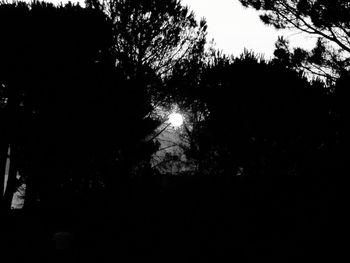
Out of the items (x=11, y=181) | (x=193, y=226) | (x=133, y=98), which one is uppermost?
(x=133, y=98)

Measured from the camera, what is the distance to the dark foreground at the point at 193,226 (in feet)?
25.8

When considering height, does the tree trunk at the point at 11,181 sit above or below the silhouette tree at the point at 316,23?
below

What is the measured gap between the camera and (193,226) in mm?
9164

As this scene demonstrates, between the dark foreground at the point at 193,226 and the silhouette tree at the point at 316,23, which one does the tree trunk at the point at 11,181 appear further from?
the silhouette tree at the point at 316,23

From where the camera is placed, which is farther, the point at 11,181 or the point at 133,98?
the point at 133,98

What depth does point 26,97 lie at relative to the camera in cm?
1152

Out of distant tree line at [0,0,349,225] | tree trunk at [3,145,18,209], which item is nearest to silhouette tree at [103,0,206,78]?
distant tree line at [0,0,349,225]

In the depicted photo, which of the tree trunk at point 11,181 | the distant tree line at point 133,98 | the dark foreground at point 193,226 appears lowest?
the dark foreground at point 193,226

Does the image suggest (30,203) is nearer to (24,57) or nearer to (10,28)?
(24,57)

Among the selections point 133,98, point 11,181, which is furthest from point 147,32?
point 11,181

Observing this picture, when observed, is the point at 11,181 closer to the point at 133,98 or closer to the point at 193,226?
the point at 133,98

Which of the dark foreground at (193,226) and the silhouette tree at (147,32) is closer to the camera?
the dark foreground at (193,226)

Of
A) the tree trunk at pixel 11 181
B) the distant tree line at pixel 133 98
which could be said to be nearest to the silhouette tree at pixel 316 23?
the distant tree line at pixel 133 98

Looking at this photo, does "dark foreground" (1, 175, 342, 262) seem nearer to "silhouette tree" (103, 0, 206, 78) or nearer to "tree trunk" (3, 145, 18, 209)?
"tree trunk" (3, 145, 18, 209)
